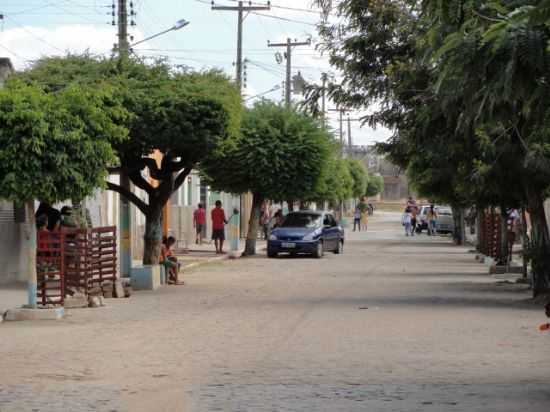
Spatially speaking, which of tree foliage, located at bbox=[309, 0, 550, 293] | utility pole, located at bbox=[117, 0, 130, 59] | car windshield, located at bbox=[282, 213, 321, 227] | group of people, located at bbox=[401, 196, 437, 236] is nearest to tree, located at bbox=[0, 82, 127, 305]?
tree foliage, located at bbox=[309, 0, 550, 293]

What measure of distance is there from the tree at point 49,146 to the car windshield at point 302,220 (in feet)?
76.6

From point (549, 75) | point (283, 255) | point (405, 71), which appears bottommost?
Result: point (283, 255)

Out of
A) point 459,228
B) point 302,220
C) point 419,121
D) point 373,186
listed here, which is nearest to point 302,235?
point 302,220

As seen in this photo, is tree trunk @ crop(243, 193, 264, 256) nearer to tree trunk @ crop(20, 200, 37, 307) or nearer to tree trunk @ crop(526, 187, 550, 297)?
tree trunk @ crop(526, 187, 550, 297)

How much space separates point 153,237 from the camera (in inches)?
1034

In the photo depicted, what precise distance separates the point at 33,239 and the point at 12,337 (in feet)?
8.98

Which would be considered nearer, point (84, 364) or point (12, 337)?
point (84, 364)

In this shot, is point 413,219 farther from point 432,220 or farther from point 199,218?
point 199,218

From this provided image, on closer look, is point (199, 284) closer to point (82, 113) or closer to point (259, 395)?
point (82, 113)

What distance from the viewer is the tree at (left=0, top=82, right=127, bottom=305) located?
17234mm

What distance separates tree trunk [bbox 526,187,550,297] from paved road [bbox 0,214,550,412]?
0.51m

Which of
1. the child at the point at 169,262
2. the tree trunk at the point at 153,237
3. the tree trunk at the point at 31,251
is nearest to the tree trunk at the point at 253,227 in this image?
the child at the point at 169,262

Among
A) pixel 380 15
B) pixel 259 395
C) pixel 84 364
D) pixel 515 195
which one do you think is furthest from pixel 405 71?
pixel 259 395

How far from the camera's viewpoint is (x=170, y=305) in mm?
21266
